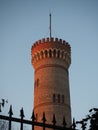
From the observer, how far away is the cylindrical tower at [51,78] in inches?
1146

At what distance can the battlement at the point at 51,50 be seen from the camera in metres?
32.2

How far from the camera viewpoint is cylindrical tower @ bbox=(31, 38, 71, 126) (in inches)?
1146

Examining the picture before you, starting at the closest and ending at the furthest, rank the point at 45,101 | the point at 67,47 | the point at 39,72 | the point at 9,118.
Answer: the point at 9,118
the point at 45,101
the point at 39,72
the point at 67,47

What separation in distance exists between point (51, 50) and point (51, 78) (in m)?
3.22

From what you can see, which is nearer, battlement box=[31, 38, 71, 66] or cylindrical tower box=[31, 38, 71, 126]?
cylindrical tower box=[31, 38, 71, 126]

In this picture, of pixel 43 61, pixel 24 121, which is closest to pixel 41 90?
pixel 43 61

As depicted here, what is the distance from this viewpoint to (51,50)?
32.2 metres

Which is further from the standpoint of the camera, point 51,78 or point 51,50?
point 51,50

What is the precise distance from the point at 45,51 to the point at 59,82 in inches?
148

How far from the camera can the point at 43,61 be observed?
31.8 meters

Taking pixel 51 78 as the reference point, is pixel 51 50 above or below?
above

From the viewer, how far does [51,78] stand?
3034 centimetres

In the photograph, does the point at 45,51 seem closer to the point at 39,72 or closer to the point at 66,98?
the point at 39,72

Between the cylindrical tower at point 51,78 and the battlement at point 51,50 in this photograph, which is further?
the battlement at point 51,50
